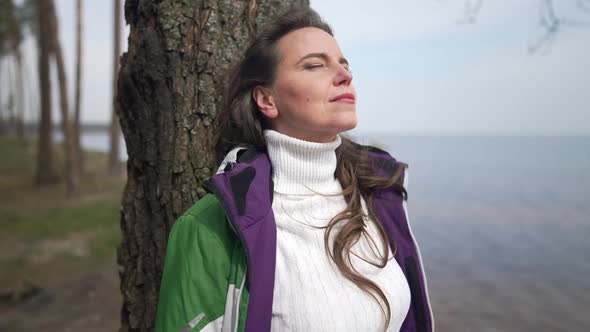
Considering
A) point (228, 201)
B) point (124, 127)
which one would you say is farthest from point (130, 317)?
point (228, 201)

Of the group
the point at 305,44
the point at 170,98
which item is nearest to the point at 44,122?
the point at 170,98

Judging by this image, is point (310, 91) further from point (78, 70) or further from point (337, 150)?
point (78, 70)

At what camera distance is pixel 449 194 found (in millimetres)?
10867

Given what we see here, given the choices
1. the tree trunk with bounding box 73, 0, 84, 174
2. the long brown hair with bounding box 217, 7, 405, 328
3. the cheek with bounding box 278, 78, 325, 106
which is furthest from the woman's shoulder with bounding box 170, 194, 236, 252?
the tree trunk with bounding box 73, 0, 84, 174

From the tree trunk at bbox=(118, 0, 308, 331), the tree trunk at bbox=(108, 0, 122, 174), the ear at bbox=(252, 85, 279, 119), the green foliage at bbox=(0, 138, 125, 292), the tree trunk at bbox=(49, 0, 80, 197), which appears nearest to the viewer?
the ear at bbox=(252, 85, 279, 119)

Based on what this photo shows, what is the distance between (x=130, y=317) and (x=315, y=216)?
1210 millimetres

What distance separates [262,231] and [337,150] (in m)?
0.71

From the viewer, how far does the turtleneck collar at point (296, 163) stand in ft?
5.57

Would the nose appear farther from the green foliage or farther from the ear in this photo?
the green foliage

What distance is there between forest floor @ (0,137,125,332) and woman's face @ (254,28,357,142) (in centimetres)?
407

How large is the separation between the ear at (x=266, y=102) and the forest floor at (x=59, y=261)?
401 cm

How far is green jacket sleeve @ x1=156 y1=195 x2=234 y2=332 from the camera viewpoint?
1375 millimetres

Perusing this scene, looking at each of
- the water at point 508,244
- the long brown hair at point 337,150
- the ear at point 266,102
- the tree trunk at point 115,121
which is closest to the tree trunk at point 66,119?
the tree trunk at point 115,121

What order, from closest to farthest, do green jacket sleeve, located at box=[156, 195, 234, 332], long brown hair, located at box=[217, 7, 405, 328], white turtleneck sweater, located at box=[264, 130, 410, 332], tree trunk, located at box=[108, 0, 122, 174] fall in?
green jacket sleeve, located at box=[156, 195, 234, 332], white turtleneck sweater, located at box=[264, 130, 410, 332], long brown hair, located at box=[217, 7, 405, 328], tree trunk, located at box=[108, 0, 122, 174]
